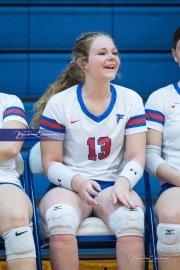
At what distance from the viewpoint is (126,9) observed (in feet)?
13.2

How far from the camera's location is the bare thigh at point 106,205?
7.80ft

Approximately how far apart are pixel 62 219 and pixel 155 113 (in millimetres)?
669

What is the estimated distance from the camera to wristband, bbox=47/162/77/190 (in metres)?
2.46

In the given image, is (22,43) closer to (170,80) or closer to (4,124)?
(170,80)

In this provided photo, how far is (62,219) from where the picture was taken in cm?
230

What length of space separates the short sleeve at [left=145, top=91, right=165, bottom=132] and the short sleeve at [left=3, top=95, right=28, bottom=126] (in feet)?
1.72

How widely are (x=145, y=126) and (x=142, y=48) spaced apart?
60.8 inches

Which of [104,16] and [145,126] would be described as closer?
[145,126]

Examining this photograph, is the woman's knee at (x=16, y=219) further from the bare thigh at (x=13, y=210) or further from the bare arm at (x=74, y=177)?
the bare arm at (x=74, y=177)

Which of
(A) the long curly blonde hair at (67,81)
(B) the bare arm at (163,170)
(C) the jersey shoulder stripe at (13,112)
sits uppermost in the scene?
(A) the long curly blonde hair at (67,81)

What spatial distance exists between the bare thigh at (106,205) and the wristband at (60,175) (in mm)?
132

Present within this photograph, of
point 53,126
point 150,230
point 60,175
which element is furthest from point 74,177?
point 150,230

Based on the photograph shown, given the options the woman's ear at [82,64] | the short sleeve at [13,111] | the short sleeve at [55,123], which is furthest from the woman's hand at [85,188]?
the woman's ear at [82,64]

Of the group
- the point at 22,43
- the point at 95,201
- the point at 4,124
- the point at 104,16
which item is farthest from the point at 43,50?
the point at 95,201
